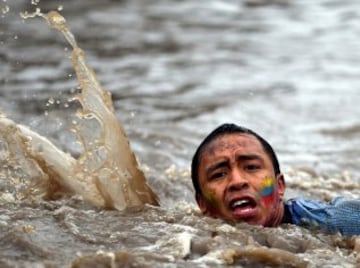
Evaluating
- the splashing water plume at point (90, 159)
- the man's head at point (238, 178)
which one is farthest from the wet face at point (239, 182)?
the splashing water plume at point (90, 159)

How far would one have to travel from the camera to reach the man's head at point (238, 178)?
184 inches

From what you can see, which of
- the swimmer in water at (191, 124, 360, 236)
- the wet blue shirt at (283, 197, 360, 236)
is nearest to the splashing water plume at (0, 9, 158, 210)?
the swimmer in water at (191, 124, 360, 236)

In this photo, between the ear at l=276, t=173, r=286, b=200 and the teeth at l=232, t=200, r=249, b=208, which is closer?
the teeth at l=232, t=200, r=249, b=208

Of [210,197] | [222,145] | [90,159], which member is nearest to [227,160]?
[222,145]

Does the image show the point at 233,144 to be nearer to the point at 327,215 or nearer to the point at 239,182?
the point at 239,182

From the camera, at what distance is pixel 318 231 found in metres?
4.84

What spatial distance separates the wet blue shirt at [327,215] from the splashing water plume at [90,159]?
833mm

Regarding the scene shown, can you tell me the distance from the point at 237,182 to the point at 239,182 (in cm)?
1

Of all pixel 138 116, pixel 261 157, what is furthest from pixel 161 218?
pixel 138 116

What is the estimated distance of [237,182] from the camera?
15.2 ft

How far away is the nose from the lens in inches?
183

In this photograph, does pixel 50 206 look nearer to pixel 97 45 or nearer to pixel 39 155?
pixel 39 155

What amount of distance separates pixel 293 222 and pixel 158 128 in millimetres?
4248

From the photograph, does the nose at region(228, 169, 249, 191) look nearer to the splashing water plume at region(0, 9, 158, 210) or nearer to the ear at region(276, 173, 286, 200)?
the ear at region(276, 173, 286, 200)
